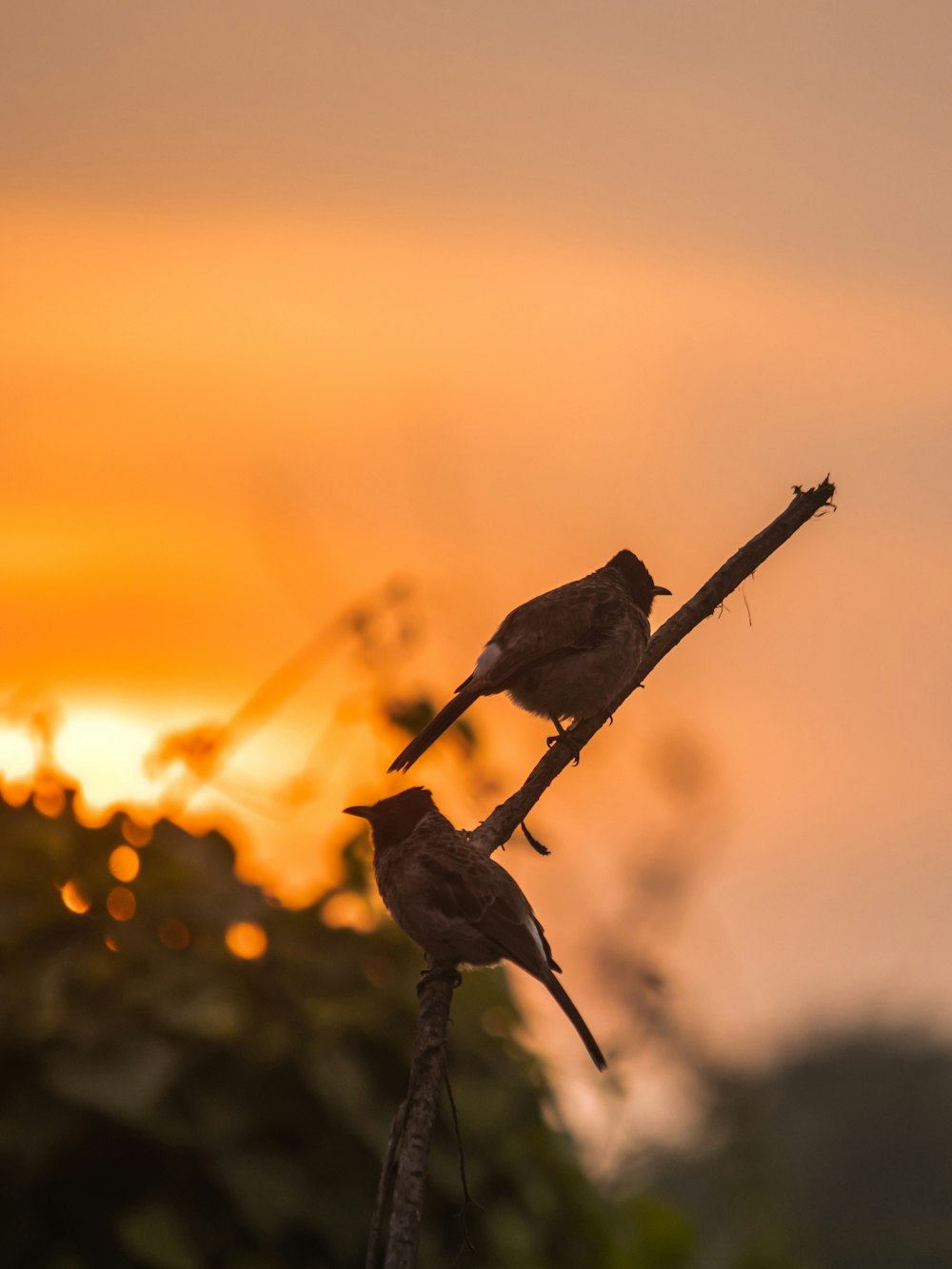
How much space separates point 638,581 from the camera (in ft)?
21.0

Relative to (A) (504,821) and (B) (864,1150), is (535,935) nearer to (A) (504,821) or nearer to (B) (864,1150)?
(A) (504,821)

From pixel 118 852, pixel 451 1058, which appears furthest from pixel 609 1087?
pixel 118 852

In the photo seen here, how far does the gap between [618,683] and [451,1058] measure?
155 centimetres

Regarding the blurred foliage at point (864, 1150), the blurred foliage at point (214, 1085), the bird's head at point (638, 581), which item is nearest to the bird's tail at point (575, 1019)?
the blurred foliage at point (214, 1085)

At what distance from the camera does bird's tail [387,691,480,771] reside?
16.7 ft

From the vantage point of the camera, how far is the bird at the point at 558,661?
5.56 m

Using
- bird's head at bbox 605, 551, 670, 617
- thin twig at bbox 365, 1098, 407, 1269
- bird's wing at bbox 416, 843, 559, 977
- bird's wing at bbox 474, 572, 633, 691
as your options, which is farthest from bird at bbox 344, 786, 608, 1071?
bird's head at bbox 605, 551, 670, 617

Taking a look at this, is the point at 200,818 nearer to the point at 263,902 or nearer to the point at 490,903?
the point at 263,902

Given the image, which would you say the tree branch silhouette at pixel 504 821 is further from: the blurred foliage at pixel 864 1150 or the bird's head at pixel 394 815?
the blurred foliage at pixel 864 1150

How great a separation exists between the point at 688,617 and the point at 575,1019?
1023mm

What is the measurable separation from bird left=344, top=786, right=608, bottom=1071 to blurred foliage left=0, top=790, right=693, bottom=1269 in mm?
931

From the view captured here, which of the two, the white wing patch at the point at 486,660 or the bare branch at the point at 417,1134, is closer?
the bare branch at the point at 417,1134

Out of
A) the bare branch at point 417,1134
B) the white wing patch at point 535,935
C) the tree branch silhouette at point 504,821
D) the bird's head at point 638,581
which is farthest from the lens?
the bird's head at point 638,581

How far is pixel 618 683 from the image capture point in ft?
18.4
